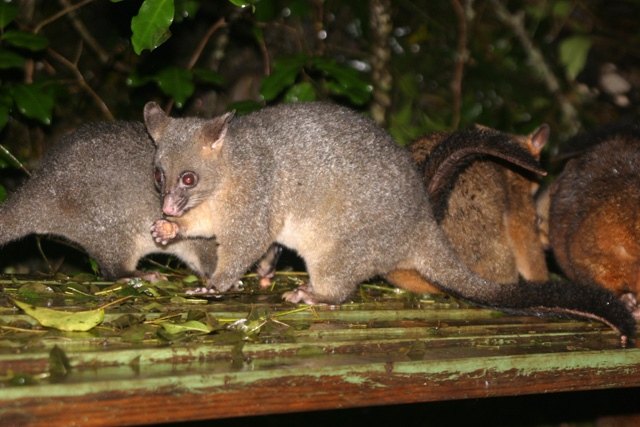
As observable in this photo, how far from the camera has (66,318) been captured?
2645 millimetres

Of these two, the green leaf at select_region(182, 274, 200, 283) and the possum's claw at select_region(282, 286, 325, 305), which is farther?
the green leaf at select_region(182, 274, 200, 283)

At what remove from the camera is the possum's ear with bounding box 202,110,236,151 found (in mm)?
3549

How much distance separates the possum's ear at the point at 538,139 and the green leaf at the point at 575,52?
10.8 ft

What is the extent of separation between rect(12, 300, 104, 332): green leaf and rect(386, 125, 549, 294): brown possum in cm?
207

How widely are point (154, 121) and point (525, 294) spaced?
2405 millimetres

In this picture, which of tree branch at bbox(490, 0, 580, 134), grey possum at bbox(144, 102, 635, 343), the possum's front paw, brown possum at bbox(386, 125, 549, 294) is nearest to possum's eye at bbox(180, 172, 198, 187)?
grey possum at bbox(144, 102, 635, 343)

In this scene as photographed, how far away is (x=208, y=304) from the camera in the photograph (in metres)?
3.34

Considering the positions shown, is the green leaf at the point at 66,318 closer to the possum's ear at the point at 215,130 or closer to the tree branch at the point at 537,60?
the possum's ear at the point at 215,130

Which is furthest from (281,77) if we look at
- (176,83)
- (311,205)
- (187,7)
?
(311,205)

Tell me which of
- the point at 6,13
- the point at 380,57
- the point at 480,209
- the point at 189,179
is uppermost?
the point at 380,57

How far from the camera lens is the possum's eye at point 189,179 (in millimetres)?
3543

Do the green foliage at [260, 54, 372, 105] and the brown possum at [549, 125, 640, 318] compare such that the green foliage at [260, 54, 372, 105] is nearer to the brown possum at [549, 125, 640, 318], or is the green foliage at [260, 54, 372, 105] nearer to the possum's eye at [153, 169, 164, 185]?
the possum's eye at [153, 169, 164, 185]

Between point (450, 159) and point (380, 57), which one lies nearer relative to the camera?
point (450, 159)

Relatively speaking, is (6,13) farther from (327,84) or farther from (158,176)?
(327,84)
